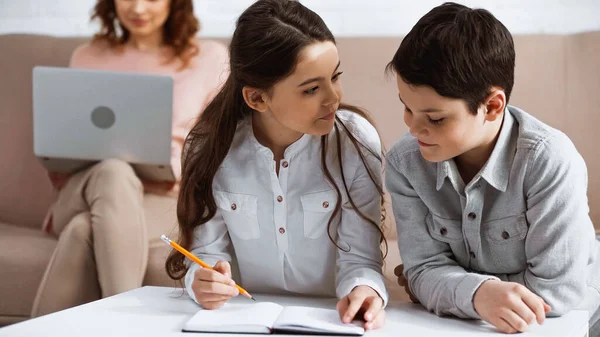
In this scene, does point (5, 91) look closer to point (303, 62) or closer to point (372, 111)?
point (372, 111)

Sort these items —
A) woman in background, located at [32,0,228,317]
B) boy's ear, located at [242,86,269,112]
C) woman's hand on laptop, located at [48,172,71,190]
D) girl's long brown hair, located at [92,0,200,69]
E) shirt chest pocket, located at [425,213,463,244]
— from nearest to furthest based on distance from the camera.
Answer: shirt chest pocket, located at [425,213,463,244] < boy's ear, located at [242,86,269,112] < woman in background, located at [32,0,228,317] < woman's hand on laptop, located at [48,172,71,190] < girl's long brown hair, located at [92,0,200,69]

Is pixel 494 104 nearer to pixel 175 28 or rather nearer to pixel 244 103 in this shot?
pixel 244 103

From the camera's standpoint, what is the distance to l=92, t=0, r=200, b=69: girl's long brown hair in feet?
8.41

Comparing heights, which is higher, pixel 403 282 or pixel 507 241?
pixel 507 241

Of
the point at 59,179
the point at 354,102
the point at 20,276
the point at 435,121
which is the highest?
the point at 435,121

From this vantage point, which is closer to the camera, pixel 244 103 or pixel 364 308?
pixel 364 308

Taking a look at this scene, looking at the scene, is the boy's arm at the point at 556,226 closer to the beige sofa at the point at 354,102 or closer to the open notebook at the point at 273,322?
the open notebook at the point at 273,322

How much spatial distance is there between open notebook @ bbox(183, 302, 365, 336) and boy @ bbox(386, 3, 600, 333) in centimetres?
18

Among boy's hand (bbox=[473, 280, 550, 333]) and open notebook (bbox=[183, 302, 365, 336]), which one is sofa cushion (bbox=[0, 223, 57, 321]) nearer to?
open notebook (bbox=[183, 302, 365, 336])

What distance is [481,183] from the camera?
1.25m

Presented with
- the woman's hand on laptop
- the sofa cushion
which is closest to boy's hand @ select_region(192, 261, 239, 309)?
the sofa cushion

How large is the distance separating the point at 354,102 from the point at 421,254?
108 cm

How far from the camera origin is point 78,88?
2.15 m

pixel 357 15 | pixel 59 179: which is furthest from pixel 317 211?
pixel 357 15
